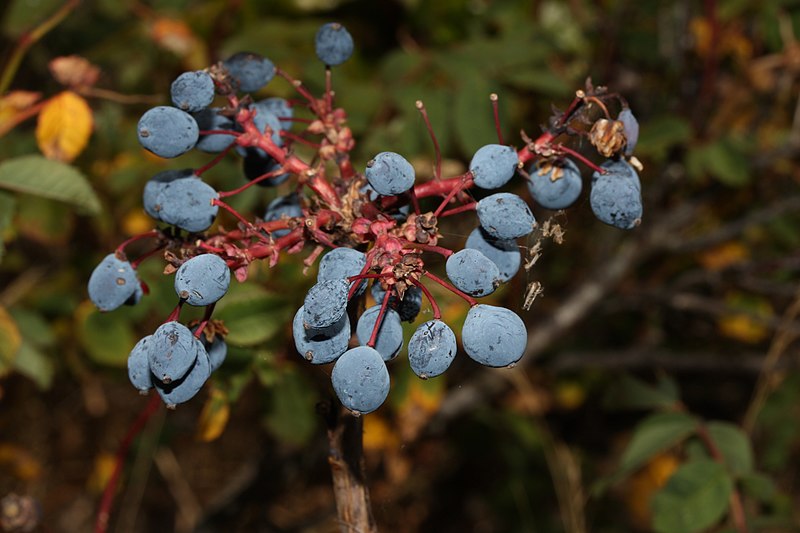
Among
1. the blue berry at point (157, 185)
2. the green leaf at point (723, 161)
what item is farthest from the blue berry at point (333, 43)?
the green leaf at point (723, 161)

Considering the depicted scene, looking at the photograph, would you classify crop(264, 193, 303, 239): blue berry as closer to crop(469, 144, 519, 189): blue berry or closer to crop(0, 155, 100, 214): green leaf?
crop(469, 144, 519, 189): blue berry

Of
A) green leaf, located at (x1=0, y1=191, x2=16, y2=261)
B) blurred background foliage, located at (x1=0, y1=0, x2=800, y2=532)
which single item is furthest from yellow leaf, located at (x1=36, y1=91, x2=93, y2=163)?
green leaf, located at (x1=0, y1=191, x2=16, y2=261)

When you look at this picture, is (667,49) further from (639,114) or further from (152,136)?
(152,136)

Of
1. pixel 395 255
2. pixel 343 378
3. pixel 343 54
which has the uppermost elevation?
pixel 343 54

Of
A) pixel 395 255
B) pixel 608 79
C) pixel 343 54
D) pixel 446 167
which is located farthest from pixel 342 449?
pixel 608 79

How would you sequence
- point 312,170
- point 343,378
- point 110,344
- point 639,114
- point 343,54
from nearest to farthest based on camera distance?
point 343,378 < point 312,170 < point 343,54 < point 110,344 < point 639,114

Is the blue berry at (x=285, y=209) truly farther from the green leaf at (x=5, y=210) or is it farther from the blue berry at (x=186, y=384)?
the green leaf at (x=5, y=210)
